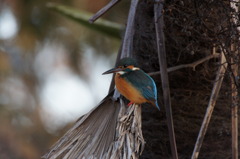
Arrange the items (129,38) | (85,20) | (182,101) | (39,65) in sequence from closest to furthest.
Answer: (129,38)
(182,101)
(85,20)
(39,65)

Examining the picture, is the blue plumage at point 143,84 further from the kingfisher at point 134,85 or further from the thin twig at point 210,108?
the thin twig at point 210,108

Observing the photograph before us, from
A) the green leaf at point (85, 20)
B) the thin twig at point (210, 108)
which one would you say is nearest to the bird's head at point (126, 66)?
the thin twig at point (210, 108)

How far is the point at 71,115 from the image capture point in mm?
7812

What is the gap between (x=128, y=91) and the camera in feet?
11.0

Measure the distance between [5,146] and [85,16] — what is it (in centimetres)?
450

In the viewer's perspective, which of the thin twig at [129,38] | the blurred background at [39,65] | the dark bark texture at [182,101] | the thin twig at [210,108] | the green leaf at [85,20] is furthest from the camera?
the blurred background at [39,65]

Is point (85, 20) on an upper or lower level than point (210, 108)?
upper

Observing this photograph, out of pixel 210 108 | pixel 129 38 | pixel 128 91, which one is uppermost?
pixel 129 38

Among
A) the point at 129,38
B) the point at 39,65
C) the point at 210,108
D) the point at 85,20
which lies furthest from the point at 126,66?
the point at 39,65

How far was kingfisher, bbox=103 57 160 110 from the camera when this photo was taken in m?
3.31

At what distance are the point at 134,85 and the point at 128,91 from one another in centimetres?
5

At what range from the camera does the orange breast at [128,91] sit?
3323mm

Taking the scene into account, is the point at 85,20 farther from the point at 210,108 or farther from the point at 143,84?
the point at 210,108

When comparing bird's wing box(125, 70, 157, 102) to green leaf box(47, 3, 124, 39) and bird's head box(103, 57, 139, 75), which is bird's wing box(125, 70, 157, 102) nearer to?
bird's head box(103, 57, 139, 75)
